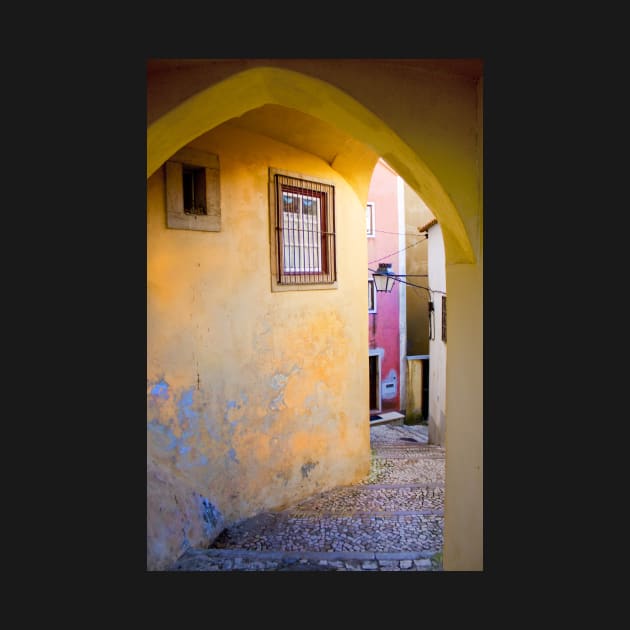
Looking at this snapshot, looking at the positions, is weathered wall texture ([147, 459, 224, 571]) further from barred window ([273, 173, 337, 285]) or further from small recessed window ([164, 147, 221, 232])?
barred window ([273, 173, 337, 285])

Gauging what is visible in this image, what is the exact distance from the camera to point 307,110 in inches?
137

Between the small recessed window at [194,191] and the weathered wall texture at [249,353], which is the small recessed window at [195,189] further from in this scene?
the weathered wall texture at [249,353]

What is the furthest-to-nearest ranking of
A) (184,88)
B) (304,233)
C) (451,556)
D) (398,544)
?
(304,233)
(398,544)
(451,556)
(184,88)

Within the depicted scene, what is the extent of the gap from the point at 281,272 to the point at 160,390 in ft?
7.58

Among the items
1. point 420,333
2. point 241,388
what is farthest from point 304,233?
point 420,333

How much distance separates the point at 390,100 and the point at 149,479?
392cm

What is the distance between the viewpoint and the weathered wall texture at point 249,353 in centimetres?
529

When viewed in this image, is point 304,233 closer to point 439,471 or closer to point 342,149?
point 342,149

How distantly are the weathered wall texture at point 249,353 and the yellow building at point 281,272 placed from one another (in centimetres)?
2

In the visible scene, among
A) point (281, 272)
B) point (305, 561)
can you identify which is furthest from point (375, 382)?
point (305, 561)

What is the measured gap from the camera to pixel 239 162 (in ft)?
20.1

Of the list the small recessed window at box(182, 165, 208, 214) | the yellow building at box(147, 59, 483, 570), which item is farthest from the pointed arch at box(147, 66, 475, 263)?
the small recessed window at box(182, 165, 208, 214)

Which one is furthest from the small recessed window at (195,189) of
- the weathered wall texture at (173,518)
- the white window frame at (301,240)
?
the weathered wall texture at (173,518)

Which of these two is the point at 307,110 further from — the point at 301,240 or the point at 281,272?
the point at 301,240
